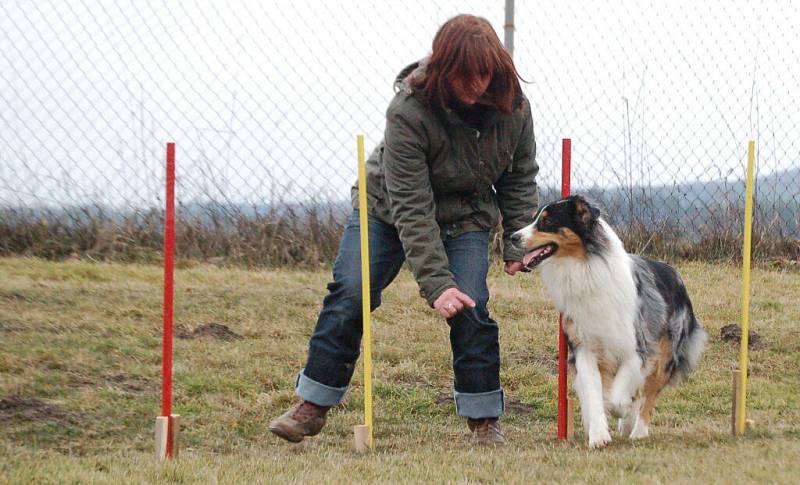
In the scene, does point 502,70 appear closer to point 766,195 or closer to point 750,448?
point 750,448

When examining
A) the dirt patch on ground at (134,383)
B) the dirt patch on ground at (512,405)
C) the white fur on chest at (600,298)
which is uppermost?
the white fur on chest at (600,298)

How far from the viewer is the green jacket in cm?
410

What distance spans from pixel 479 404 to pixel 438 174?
38.5 inches

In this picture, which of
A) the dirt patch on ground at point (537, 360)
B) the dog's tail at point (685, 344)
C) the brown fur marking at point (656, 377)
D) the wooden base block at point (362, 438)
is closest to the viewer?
the wooden base block at point (362, 438)

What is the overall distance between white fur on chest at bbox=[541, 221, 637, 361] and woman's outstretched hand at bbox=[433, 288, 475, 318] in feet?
2.08

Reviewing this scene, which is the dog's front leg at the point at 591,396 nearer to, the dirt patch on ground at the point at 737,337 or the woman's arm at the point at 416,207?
the woman's arm at the point at 416,207

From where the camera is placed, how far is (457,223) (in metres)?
4.36

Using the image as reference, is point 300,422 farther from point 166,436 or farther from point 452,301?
point 452,301

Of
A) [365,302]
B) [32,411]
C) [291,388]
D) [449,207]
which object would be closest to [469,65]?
[449,207]

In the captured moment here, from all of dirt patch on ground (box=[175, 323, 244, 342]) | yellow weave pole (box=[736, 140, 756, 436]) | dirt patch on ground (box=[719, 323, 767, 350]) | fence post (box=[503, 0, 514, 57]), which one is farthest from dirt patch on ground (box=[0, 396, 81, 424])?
fence post (box=[503, 0, 514, 57])

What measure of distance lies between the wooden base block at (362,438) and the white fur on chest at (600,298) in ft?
3.28

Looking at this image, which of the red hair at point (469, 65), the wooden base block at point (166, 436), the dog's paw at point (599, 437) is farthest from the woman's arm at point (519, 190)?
the wooden base block at point (166, 436)

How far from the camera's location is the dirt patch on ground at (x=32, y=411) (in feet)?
16.4

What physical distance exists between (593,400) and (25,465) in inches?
88.4
